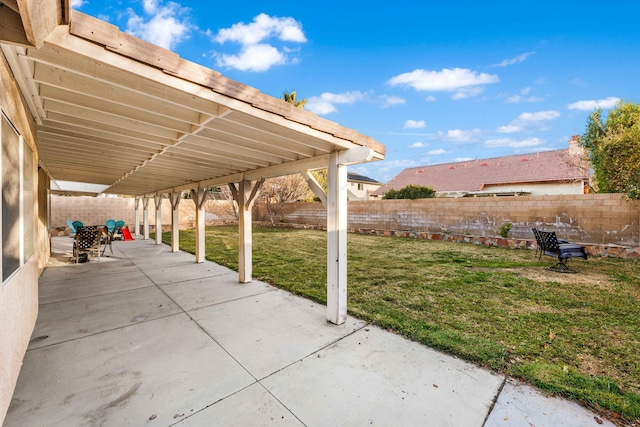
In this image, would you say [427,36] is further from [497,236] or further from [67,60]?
[67,60]

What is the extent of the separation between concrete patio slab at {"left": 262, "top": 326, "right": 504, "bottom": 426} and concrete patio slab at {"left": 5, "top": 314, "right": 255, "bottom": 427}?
0.58 m

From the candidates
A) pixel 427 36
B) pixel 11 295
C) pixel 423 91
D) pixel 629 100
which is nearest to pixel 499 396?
pixel 11 295

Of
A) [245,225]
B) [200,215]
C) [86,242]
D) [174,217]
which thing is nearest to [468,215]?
[245,225]

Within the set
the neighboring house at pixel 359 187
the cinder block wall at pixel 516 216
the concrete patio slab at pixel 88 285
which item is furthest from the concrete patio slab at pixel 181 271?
the neighboring house at pixel 359 187

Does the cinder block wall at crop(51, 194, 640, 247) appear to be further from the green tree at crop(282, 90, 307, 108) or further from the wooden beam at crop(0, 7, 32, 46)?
the green tree at crop(282, 90, 307, 108)

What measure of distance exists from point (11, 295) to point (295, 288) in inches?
144

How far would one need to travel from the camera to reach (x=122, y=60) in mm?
1718

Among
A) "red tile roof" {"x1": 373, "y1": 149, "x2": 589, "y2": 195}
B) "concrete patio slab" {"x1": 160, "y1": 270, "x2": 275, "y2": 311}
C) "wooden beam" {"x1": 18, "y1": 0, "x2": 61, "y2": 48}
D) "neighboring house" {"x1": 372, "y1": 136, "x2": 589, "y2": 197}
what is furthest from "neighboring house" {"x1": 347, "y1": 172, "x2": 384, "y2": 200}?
"wooden beam" {"x1": 18, "y1": 0, "x2": 61, "y2": 48}

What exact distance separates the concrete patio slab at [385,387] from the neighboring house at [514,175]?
17.1 metres

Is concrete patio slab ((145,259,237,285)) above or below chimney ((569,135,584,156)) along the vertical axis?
below

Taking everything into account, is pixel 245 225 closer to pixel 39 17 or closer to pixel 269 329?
pixel 269 329

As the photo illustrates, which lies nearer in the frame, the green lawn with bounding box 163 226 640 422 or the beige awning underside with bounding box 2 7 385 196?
the beige awning underside with bounding box 2 7 385 196

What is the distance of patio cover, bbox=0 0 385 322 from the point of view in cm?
154

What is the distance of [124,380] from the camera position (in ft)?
8.18
